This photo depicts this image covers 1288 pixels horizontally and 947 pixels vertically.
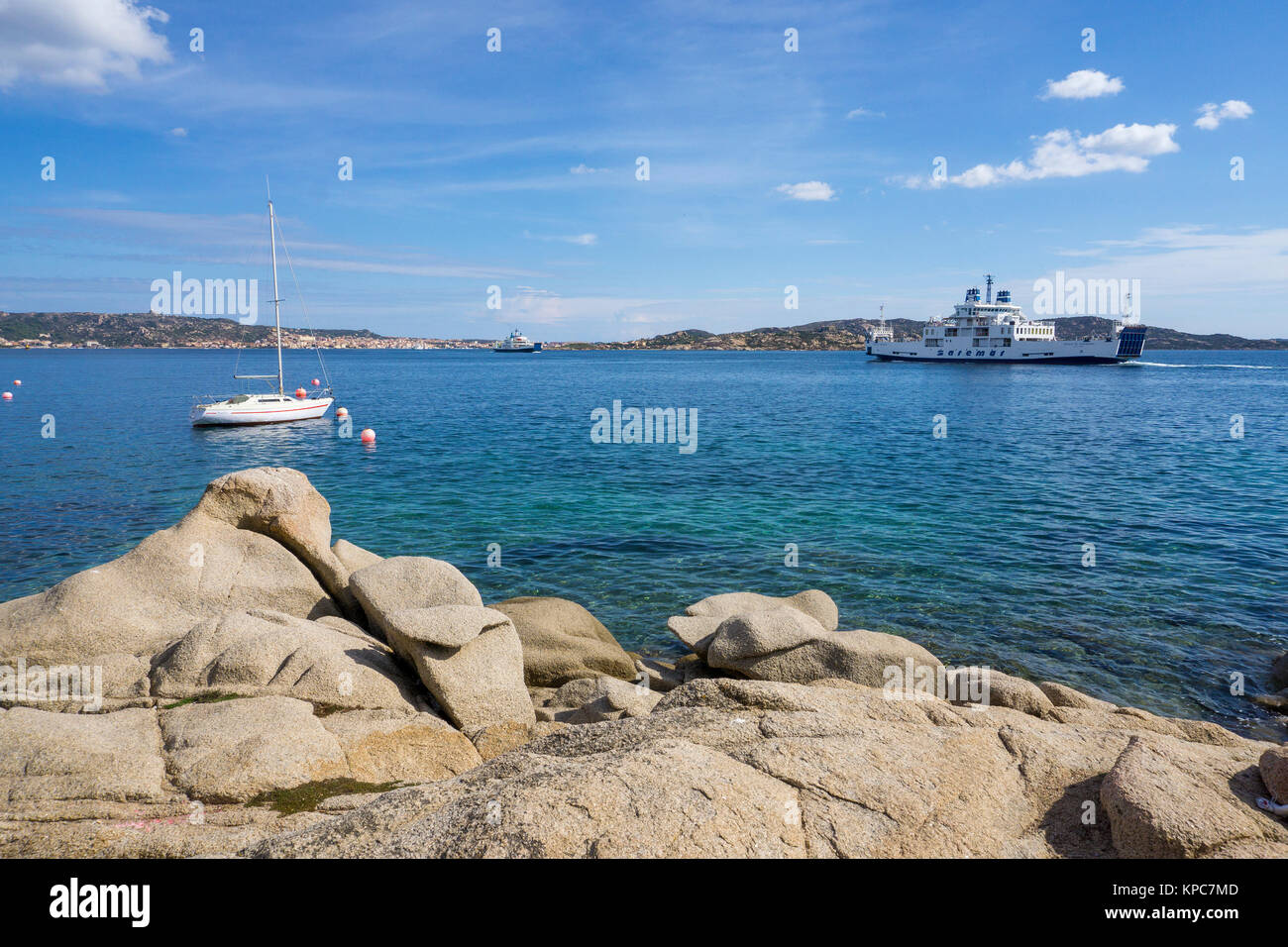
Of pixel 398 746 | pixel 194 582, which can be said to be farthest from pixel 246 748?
pixel 194 582

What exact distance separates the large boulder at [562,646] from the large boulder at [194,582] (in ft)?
9.97

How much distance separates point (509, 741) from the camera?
766 cm

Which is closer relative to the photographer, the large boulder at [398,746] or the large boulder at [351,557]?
the large boulder at [398,746]

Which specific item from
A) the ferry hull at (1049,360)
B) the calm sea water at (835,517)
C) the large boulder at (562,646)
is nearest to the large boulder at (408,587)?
the large boulder at (562,646)

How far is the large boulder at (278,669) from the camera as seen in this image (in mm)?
7727

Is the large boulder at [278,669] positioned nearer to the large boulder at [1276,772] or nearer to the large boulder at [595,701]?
the large boulder at [595,701]

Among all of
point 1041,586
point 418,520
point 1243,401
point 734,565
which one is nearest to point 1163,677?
point 1041,586

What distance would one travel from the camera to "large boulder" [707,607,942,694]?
30.0 ft

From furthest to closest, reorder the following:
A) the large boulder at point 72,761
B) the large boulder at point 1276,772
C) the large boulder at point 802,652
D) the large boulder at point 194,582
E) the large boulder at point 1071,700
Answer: the large boulder at point 802,652, the large boulder at point 194,582, the large boulder at point 1071,700, the large boulder at point 72,761, the large boulder at point 1276,772

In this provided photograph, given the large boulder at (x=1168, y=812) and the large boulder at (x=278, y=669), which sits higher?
the large boulder at (x=1168, y=812)

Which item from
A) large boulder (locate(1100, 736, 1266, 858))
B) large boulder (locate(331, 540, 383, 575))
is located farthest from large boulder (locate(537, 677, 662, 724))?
large boulder (locate(331, 540, 383, 575))

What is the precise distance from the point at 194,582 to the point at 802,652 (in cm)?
872

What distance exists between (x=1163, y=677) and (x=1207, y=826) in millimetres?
8465
